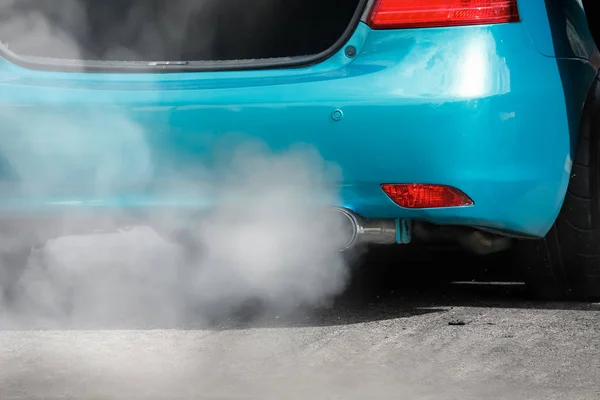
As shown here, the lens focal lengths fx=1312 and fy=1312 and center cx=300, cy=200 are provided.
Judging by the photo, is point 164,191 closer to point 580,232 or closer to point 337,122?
point 337,122

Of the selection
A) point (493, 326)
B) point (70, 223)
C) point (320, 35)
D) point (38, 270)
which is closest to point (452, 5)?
point (320, 35)

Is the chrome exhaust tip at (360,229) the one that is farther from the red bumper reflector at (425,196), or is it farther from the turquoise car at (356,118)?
the red bumper reflector at (425,196)

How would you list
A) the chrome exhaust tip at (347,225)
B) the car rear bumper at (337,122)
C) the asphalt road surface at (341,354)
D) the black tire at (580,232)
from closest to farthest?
the asphalt road surface at (341,354) → the car rear bumper at (337,122) → the chrome exhaust tip at (347,225) → the black tire at (580,232)

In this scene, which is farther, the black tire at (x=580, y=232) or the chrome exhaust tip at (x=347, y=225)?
the black tire at (x=580, y=232)

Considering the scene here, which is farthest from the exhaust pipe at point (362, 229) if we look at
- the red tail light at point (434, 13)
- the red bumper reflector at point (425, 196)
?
the red tail light at point (434, 13)

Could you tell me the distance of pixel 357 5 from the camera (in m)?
3.89

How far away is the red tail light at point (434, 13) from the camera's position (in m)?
3.73

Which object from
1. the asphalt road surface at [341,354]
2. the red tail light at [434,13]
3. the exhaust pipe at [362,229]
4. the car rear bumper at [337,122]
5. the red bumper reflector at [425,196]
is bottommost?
the asphalt road surface at [341,354]

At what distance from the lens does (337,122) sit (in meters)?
3.69

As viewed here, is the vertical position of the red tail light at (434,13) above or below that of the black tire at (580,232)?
above

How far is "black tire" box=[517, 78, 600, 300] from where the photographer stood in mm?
4156

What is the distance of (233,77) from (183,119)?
7.9 inches

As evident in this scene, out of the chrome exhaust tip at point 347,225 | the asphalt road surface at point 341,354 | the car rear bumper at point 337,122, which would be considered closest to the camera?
the asphalt road surface at point 341,354

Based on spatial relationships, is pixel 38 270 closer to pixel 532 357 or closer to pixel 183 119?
pixel 183 119
